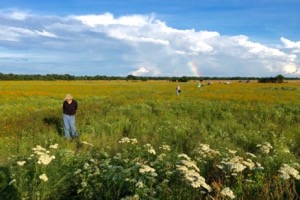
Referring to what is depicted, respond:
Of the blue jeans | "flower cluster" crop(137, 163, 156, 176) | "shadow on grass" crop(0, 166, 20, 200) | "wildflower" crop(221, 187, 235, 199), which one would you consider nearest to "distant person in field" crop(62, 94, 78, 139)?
the blue jeans

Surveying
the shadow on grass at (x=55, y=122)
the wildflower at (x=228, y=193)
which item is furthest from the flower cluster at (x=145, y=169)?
the shadow on grass at (x=55, y=122)

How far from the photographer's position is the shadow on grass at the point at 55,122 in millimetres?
14516

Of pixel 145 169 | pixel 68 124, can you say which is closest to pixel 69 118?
pixel 68 124

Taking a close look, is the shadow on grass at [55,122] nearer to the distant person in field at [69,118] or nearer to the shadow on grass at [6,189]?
the distant person in field at [69,118]

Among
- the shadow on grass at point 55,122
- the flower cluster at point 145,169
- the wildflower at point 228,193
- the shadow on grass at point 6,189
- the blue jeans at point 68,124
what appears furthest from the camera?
the shadow on grass at point 55,122

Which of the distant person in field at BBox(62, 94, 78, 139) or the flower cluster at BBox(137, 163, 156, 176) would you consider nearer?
the flower cluster at BBox(137, 163, 156, 176)

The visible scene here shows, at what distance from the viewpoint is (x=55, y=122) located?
1619 cm

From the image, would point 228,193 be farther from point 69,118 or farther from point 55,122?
point 55,122

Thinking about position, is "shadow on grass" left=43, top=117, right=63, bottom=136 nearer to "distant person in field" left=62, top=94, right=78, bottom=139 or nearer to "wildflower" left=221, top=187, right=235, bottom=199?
"distant person in field" left=62, top=94, right=78, bottom=139

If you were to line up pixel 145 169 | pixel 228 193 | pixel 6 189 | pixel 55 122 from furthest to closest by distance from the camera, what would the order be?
1. pixel 55 122
2. pixel 6 189
3. pixel 145 169
4. pixel 228 193

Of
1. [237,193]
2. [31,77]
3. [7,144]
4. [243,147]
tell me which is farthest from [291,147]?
[31,77]

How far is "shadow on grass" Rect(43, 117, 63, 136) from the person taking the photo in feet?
47.6

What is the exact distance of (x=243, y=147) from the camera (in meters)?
12.1

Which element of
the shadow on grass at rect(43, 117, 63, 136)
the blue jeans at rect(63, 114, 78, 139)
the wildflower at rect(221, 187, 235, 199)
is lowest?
the shadow on grass at rect(43, 117, 63, 136)
